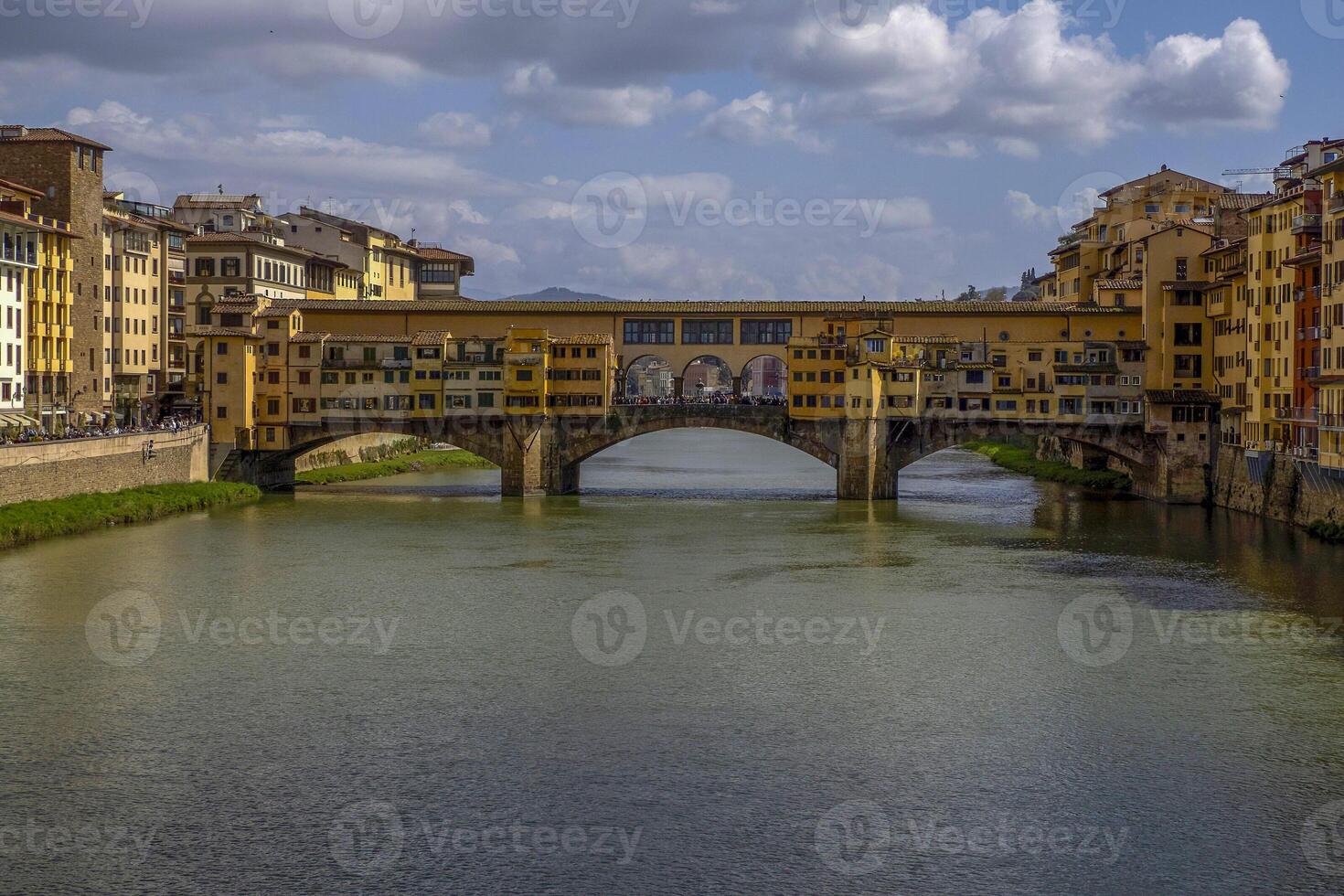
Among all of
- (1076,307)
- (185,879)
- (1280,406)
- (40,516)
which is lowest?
(185,879)

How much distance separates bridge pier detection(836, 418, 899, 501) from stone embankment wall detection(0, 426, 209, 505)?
73.5 ft

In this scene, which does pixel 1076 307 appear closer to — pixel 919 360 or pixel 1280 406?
pixel 919 360

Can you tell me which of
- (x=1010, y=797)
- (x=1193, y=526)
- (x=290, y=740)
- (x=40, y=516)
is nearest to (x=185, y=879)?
(x=290, y=740)

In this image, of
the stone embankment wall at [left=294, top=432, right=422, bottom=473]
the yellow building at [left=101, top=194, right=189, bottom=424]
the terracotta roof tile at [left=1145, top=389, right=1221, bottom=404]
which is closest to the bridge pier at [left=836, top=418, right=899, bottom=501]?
the terracotta roof tile at [left=1145, top=389, right=1221, bottom=404]

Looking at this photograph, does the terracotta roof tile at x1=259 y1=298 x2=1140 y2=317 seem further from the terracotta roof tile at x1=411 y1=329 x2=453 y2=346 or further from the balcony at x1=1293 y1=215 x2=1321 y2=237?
the balcony at x1=1293 y1=215 x2=1321 y2=237

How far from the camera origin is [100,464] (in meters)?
45.6

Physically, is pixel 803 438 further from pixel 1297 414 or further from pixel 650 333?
pixel 1297 414

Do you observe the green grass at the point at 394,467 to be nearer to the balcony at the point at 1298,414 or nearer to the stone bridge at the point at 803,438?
the stone bridge at the point at 803,438

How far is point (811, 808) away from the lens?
1886 centimetres

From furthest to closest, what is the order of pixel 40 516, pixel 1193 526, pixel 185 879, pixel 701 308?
1. pixel 701 308
2. pixel 1193 526
3. pixel 40 516
4. pixel 185 879

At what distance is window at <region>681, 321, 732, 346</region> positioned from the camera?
196ft

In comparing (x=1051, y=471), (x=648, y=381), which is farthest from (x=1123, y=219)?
(x=648, y=381)

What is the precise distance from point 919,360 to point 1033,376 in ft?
13.4

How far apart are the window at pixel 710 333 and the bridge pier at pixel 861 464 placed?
782 cm
